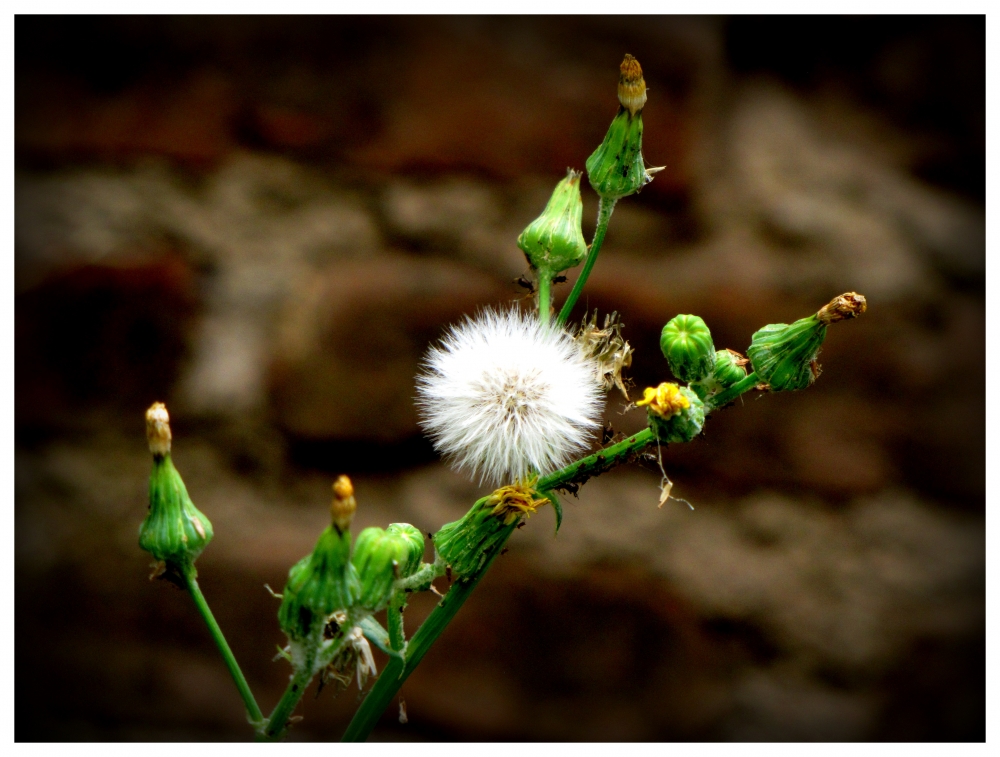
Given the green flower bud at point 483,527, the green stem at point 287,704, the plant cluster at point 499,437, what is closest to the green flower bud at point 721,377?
the plant cluster at point 499,437

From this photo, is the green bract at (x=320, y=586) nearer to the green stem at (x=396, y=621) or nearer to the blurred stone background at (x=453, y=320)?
the green stem at (x=396, y=621)

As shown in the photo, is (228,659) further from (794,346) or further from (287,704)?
(794,346)

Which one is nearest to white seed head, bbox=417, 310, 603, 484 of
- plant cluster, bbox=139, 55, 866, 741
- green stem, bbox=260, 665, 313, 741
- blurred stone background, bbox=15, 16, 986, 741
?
plant cluster, bbox=139, 55, 866, 741

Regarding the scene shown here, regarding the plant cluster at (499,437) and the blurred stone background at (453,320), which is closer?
the plant cluster at (499,437)

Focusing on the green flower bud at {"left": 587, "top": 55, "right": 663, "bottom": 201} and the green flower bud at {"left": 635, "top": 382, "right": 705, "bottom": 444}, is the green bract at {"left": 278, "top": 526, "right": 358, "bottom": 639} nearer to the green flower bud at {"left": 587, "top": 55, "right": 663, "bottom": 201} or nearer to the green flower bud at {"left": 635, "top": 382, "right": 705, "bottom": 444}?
the green flower bud at {"left": 635, "top": 382, "right": 705, "bottom": 444}

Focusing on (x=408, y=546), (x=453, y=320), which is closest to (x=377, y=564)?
(x=408, y=546)
